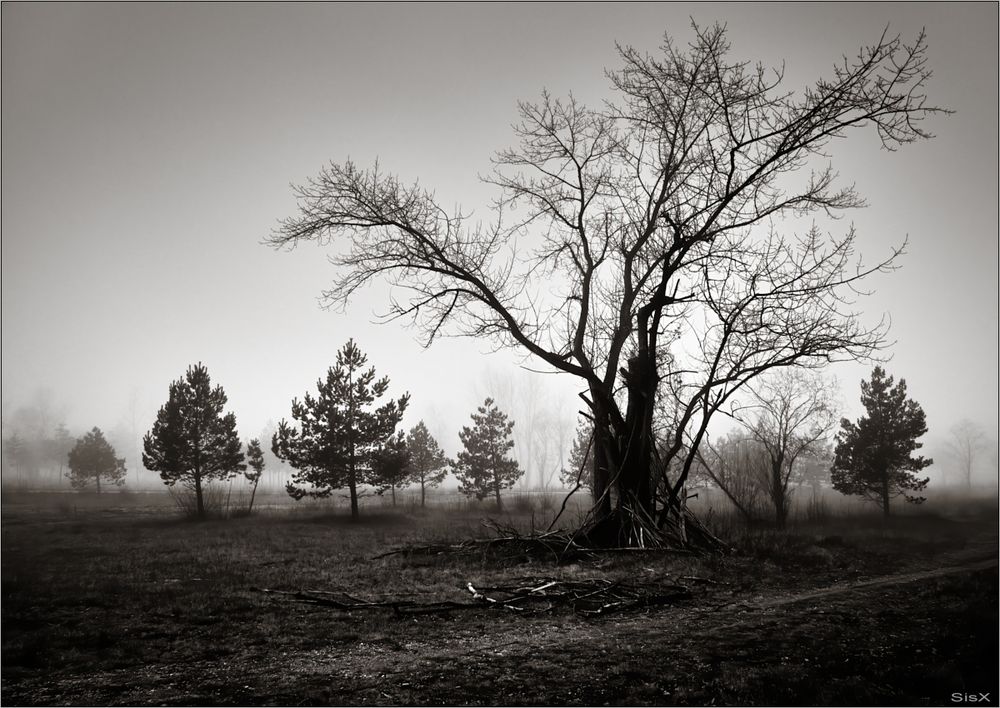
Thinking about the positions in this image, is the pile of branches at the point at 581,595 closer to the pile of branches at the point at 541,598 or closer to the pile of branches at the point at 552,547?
the pile of branches at the point at 541,598

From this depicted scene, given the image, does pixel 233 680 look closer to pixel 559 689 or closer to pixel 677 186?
pixel 559 689

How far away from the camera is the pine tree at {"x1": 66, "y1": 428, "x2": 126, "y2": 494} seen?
3181cm

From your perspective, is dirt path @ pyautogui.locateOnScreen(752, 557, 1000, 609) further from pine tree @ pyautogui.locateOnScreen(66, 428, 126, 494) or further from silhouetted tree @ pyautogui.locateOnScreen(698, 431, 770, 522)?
pine tree @ pyautogui.locateOnScreen(66, 428, 126, 494)

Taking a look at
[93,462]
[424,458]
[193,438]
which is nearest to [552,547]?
[193,438]

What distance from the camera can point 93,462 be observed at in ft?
105

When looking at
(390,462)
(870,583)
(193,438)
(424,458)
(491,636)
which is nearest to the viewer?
(491,636)

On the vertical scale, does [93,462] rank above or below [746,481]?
above

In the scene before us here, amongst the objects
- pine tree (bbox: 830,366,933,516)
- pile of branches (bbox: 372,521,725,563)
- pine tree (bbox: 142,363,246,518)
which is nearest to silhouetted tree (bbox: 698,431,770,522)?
pine tree (bbox: 830,366,933,516)

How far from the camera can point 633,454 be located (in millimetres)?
10953

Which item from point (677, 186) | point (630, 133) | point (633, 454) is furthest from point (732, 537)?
point (630, 133)

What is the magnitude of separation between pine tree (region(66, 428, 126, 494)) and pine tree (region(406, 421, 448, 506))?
19299mm

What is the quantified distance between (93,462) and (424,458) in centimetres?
2032

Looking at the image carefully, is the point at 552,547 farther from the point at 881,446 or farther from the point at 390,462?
the point at 881,446

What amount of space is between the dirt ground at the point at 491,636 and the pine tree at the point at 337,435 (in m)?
11.5
